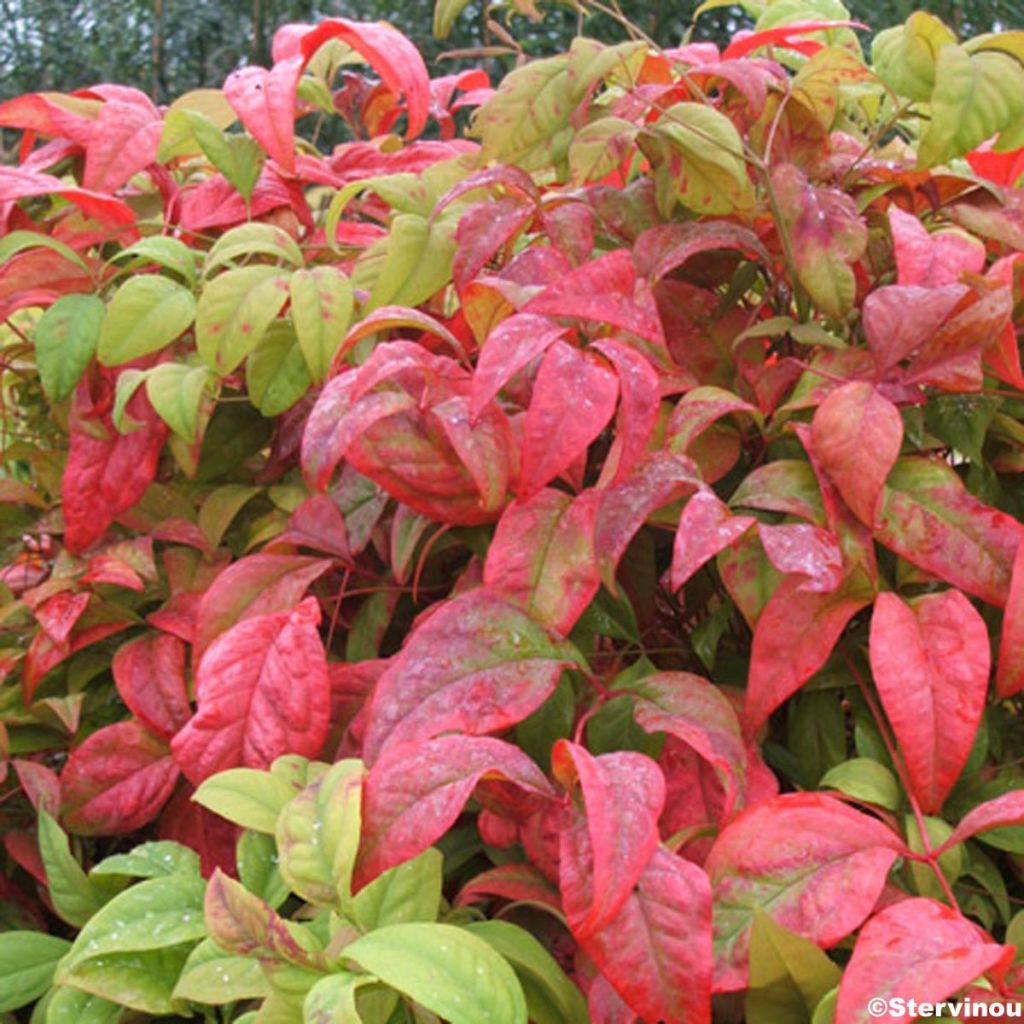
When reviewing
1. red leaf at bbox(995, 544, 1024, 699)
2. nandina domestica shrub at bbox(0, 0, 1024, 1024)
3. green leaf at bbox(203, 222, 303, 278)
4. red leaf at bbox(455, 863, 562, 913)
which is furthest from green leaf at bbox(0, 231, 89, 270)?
red leaf at bbox(995, 544, 1024, 699)

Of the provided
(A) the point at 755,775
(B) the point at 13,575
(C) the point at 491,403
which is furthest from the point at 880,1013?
(B) the point at 13,575

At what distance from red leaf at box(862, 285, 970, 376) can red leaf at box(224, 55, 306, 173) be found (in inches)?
17.1

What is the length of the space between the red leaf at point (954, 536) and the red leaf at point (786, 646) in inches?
2.3

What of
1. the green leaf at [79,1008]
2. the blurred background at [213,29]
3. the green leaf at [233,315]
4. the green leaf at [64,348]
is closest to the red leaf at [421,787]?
the green leaf at [79,1008]

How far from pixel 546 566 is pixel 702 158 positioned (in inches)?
10.8

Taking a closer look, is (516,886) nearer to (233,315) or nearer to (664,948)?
(664,948)

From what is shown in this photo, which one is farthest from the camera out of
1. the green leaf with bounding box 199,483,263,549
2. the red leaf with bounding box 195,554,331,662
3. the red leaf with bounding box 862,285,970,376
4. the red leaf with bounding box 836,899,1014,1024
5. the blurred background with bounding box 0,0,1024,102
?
the blurred background with bounding box 0,0,1024,102

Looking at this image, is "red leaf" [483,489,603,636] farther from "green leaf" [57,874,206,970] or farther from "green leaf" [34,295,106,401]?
"green leaf" [34,295,106,401]

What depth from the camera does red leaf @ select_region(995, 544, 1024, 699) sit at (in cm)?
73

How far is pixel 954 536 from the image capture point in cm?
77

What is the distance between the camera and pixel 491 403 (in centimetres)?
77

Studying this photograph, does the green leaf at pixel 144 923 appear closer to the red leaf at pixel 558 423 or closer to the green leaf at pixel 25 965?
the green leaf at pixel 25 965

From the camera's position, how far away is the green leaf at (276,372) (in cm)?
97

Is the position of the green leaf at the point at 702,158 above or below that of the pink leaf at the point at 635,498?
above
